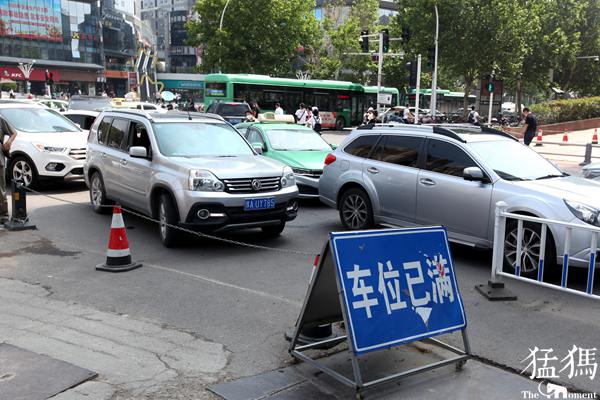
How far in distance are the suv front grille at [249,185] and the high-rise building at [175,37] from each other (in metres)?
114

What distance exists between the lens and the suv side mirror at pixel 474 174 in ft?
22.7

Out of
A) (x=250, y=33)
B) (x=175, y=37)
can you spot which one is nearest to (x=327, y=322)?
(x=250, y=33)

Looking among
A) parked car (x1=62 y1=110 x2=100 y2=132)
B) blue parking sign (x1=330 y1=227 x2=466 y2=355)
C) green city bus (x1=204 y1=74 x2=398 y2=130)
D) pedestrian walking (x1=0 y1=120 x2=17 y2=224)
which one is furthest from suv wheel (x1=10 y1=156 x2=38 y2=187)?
green city bus (x1=204 y1=74 x2=398 y2=130)

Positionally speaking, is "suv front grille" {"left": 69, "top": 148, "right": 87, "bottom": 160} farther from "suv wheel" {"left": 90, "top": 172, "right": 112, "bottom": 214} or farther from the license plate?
the license plate

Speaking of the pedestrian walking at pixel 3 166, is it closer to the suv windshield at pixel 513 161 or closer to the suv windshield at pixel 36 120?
the suv windshield at pixel 36 120

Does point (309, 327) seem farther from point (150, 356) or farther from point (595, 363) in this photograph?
point (595, 363)

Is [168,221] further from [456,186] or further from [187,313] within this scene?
[456,186]

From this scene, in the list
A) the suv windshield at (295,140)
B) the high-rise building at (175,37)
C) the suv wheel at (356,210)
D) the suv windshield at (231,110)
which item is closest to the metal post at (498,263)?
the suv wheel at (356,210)

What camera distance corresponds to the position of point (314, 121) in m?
25.2

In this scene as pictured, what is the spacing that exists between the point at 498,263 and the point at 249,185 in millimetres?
3350

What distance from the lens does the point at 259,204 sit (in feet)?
25.0

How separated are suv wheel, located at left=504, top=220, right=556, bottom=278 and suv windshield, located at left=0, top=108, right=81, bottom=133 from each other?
10009mm

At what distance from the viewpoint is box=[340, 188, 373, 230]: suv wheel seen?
8.41 m

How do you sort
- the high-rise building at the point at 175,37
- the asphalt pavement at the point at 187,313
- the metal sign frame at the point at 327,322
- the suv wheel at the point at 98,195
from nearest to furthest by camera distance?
the metal sign frame at the point at 327,322, the asphalt pavement at the point at 187,313, the suv wheel at the point at 98,195, the high-rise building at the point at 175,37
